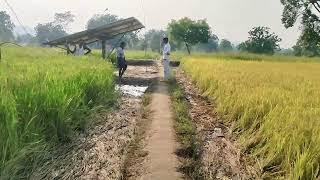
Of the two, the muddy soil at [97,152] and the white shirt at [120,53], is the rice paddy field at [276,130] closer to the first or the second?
the muddy soil at [97,152]

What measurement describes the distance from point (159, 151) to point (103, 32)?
1574cm

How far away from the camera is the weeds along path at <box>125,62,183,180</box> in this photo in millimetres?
4375

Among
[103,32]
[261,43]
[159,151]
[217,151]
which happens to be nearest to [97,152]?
[159,151]

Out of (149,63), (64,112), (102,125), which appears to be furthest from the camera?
(149,63)

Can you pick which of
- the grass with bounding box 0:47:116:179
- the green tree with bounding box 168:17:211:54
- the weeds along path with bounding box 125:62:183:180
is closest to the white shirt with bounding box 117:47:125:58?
the weeds along path with bounding box 125:62:183:180

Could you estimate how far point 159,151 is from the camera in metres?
5.17

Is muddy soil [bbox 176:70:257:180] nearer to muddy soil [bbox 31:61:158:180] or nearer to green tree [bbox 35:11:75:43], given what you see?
muddy soil [bbox 31:61:158:180]

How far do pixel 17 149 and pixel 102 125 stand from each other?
284 cm

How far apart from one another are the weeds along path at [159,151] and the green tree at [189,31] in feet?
132

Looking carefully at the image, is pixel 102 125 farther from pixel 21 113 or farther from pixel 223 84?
pixel 223 84

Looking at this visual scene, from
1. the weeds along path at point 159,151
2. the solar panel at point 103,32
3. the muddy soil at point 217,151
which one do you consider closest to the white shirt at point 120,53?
the solar panel at point 103,32

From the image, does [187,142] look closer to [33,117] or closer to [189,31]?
[33,117]

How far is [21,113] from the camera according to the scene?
4301 mm

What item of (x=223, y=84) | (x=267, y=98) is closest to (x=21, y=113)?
(x=267, y=98)
